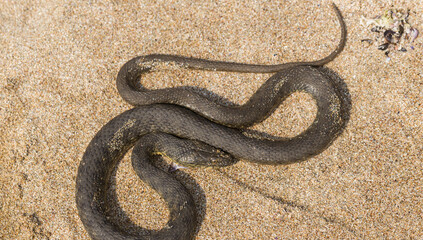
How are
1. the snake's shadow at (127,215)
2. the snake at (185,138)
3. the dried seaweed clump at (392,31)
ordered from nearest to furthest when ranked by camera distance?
1. the snake at (185,138)
2. the snake's shadow at (127,215)
3. the dried seaweed clump at (392,31)

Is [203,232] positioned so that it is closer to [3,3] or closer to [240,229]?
[240,229]

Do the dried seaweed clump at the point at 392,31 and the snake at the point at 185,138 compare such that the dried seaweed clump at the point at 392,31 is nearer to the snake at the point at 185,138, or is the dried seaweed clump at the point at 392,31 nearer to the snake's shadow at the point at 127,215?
the snake at the point at 185,138

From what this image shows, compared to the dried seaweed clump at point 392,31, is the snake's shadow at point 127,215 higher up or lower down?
lower down

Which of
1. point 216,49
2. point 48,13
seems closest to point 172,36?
point 216,49

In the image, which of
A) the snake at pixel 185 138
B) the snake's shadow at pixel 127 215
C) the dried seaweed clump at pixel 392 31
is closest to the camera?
the snake at pixel 185 138

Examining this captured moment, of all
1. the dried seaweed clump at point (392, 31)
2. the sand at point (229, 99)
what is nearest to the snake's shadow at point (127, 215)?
the sand at point (229, 99)

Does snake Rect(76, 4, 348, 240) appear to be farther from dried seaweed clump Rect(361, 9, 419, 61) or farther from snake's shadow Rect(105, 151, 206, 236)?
dried seaweed clump Rect(361, 9, 419, 61)

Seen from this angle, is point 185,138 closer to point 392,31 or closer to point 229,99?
point 229,99
